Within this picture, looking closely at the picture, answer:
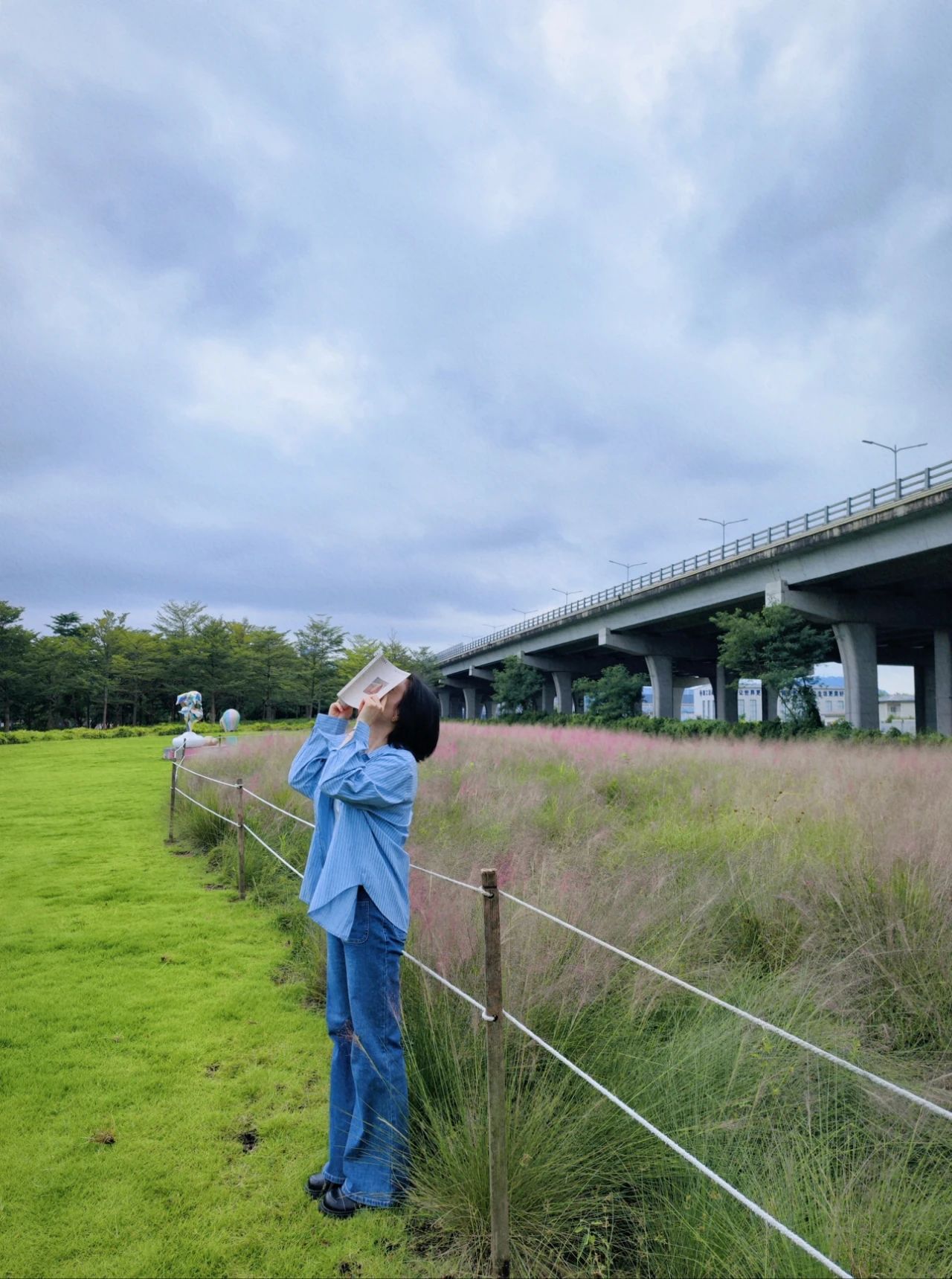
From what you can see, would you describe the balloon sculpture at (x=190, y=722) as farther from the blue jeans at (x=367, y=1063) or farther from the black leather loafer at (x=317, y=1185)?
the blue jeans at (x=367, y=1063)

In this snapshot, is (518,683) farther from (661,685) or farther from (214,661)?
(214,661)

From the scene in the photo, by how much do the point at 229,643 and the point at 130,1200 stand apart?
52.5m

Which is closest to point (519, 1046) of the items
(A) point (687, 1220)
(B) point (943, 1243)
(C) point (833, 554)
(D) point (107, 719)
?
(A) point (687, 1220)

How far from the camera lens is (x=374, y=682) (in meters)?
2.66

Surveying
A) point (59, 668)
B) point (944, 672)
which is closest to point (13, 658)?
point (59, 668)

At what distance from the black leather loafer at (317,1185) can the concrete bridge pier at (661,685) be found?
121 feet

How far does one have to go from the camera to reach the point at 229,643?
52.7 m

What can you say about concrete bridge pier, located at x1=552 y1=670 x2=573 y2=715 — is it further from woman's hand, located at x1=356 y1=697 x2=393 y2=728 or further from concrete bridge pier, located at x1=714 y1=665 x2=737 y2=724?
woman's hand, located at x1=356 y1=697 x2=393 y2=728

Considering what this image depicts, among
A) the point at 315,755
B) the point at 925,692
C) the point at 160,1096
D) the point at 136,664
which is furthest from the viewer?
the point at 136,664

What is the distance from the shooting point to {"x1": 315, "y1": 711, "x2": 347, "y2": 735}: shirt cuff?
3057mm

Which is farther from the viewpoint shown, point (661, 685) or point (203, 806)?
point (661, 685)

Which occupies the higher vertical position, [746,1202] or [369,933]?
[369,933]

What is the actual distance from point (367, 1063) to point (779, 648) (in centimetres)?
2574

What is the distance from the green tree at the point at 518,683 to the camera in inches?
2103
